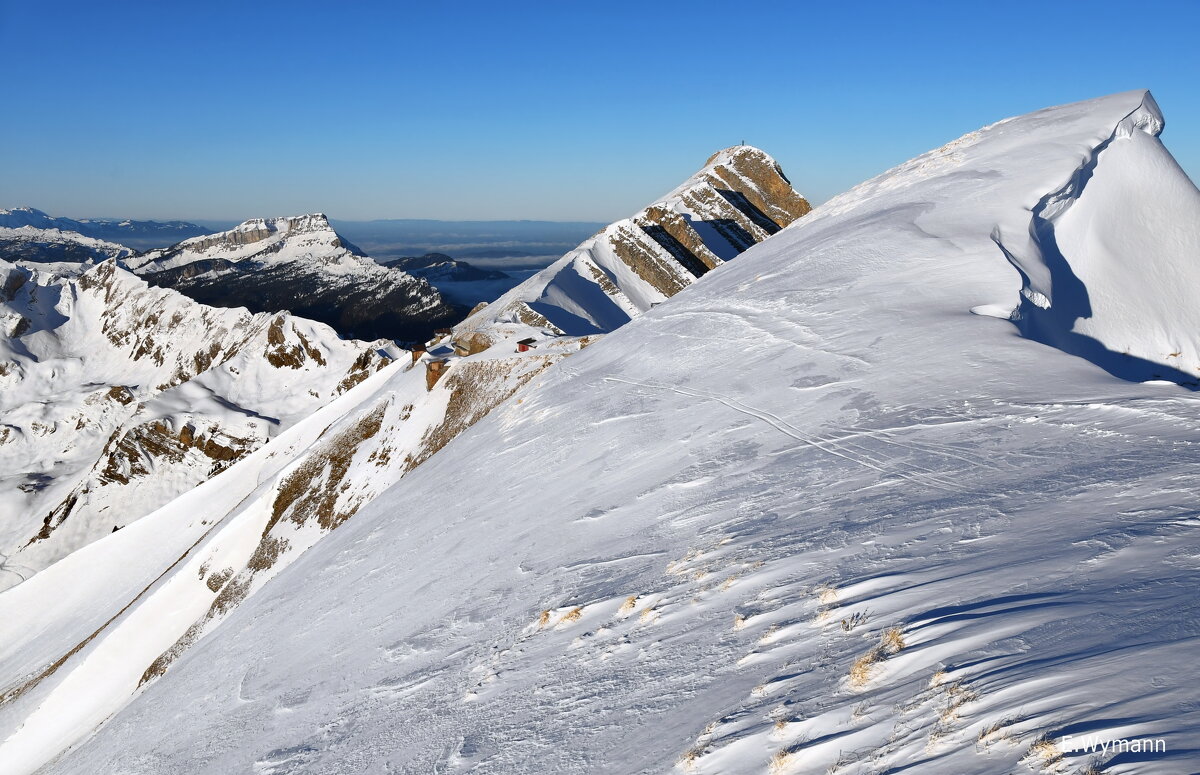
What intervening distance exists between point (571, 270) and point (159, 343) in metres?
118

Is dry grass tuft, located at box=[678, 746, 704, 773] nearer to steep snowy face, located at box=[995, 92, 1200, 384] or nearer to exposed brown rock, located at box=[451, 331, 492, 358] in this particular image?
steep snowy face, located at box=[995, 92, 1200, 384]

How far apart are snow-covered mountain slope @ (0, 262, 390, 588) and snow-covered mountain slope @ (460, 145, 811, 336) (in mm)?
36674

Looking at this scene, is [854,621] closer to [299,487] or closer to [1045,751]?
[1045,751]

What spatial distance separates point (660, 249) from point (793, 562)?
71.5m

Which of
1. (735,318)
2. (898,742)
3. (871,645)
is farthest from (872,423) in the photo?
(735,318)

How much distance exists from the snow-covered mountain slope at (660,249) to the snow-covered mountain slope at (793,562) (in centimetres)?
3356

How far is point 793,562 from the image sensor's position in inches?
333

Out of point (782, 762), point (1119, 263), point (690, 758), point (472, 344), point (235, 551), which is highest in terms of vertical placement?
point (1119, 263)

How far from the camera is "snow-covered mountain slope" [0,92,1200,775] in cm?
553

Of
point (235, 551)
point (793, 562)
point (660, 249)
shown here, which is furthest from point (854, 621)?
point (660, 249)

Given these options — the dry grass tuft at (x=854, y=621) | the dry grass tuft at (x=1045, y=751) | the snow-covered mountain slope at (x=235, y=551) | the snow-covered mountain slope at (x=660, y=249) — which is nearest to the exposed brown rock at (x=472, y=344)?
the snow-covered mountain slope at (x=235, y=551)

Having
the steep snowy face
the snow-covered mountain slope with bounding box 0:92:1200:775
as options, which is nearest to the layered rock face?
the snow-covered mountain slope with bounding box 0:92:1200:775

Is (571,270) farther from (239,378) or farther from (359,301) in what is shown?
(359,301)

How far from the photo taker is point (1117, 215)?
2050cm
